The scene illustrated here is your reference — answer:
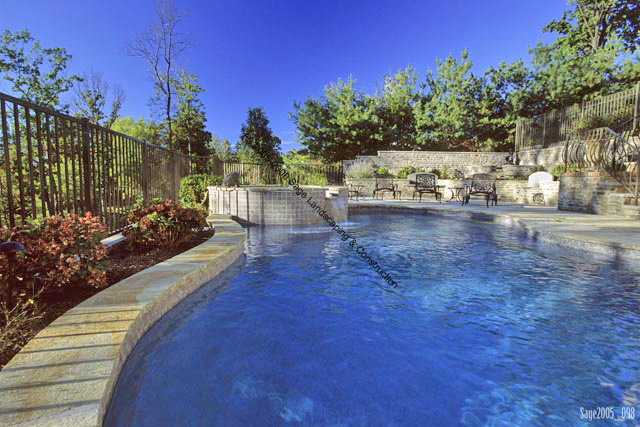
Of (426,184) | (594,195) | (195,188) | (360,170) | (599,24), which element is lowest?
(594,195)

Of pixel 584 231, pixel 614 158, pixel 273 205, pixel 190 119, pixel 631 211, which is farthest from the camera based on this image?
pixel 190 119

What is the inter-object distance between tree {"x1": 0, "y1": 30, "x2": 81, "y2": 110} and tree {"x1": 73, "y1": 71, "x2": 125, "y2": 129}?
0.76 meters

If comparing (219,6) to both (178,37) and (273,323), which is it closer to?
(178,37)

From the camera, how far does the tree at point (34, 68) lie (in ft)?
78.2

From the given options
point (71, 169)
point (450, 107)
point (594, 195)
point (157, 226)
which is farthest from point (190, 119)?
point (594, 195)

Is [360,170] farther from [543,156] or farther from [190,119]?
[190,119]

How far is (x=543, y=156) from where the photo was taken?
15.6m

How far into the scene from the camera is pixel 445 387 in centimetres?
202

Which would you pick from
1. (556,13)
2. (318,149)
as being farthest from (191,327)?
(556,13)

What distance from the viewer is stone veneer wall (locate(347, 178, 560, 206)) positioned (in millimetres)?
11344

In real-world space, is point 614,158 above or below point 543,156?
below

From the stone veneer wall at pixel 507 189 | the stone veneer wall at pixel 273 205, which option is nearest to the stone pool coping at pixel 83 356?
the stone veneer wall at pixel 273 205

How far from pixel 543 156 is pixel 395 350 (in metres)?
16.9

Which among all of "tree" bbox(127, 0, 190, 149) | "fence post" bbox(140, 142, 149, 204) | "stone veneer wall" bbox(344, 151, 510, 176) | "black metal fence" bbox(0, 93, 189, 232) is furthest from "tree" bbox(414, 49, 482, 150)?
"fence post" bbox(140, 142, 149, 204)
